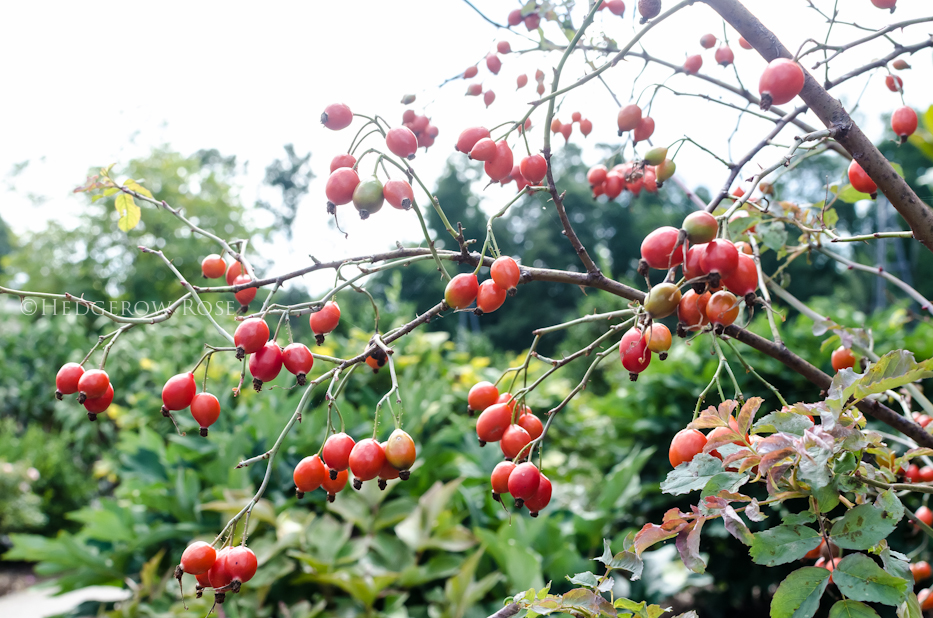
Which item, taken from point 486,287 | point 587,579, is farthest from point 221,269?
point 587,579

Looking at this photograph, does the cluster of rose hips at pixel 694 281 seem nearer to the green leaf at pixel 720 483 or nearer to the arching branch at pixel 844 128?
the green leaf at pixel 720 483

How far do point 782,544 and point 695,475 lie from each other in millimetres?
107

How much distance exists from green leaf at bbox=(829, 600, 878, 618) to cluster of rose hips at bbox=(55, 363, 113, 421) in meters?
0.93

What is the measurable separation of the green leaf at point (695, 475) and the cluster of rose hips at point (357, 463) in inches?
12.3

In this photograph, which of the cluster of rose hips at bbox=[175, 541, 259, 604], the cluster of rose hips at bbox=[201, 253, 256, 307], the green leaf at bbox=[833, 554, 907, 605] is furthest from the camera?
the cluster of rose hips at bbox=[201, 253, 256, 307]

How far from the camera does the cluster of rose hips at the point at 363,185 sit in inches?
28.4

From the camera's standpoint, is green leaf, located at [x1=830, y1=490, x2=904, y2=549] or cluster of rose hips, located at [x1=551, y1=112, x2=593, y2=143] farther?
cluster of rose hips, located at [x1=551, y1=112, x2=593, y2=143]

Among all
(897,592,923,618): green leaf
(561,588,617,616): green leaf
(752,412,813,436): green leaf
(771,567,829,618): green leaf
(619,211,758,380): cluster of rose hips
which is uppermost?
(619,211,758,380): cluster of rose hips

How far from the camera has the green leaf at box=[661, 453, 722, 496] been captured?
614mm

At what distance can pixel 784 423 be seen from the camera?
0.63 metres

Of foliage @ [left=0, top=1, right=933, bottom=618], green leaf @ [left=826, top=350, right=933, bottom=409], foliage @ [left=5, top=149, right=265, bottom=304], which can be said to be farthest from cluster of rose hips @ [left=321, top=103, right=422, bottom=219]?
foliage @ [left=5, top=149, right=265, bottom=304]

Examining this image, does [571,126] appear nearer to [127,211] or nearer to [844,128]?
[844,128]

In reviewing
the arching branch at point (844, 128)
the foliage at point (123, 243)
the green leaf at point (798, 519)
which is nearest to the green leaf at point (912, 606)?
the green leaf at point (798, 519)

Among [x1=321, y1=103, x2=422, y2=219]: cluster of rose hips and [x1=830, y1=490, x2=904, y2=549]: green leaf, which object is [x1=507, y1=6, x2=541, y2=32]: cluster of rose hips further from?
[x1=830, y1=490, x2=904, y2=549]: green leaf
